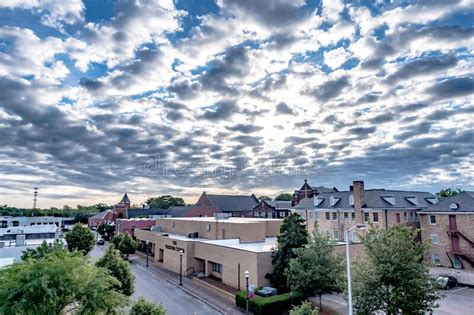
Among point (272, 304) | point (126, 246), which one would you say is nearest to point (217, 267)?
point (272, 304)

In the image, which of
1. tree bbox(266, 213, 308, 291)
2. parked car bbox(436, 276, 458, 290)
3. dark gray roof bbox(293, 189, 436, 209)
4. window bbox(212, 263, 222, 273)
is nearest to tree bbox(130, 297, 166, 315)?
tree bbox(266, 213, 308, 291)

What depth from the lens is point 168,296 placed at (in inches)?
1315

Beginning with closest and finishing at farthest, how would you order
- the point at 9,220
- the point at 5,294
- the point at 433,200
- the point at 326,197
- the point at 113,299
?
the point at 5,294 → the point at 113,299 → the point at 433,200 → the point at 326,197 → the point at 9,220

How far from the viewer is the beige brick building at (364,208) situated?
47.3 metres

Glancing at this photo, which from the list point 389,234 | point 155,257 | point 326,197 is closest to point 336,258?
point 389,234

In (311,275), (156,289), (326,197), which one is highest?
(326,197)

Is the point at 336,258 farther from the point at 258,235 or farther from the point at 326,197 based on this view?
the point at 326,197

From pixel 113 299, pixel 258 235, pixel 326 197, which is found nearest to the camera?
pixel 113 299

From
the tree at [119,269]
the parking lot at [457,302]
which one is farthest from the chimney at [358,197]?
the tree at [119,269]

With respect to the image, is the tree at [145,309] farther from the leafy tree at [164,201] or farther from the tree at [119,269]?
the leafy tree at [164,201]

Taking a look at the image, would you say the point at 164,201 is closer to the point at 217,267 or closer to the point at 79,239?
the point at 79,239

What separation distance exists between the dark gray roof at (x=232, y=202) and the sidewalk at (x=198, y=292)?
43312mm

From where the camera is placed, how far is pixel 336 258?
26.9 metres

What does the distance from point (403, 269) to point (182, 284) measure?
26.0 metres
